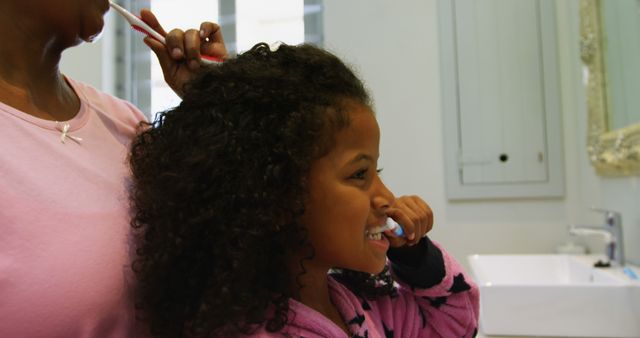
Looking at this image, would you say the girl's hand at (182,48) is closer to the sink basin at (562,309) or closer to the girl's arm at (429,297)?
Answer: the girl's arm at (429,297)

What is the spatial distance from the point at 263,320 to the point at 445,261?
325 millimetres

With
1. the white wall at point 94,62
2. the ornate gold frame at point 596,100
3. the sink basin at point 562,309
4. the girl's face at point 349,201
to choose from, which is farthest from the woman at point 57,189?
the white wall at point 94,62

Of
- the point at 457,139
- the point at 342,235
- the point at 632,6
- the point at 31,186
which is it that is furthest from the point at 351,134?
the point at 457,139

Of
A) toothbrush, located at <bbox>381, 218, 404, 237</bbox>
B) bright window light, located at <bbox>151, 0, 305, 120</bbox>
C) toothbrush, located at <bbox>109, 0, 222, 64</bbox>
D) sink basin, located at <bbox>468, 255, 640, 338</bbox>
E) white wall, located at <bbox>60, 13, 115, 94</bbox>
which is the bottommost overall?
sink basin, located at <bbox>468, 255, 640, 338</bbox>

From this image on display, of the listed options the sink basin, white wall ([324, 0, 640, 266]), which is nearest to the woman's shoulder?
the sink basin

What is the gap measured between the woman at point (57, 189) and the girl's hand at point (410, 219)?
36 centimetres

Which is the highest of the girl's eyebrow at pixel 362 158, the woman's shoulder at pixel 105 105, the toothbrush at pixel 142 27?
the toothbrush at pixel 142 27

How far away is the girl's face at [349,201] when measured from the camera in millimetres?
584

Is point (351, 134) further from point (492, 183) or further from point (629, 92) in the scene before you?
point (492, 183)

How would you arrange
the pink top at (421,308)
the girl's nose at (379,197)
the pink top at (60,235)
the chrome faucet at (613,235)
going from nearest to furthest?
the pink top at (60,235)
the girl's nose at (379,197)
the pink top at (421,308)
the chrome faucet at (613,235)

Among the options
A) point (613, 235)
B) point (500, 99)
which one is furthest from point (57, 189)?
point (500, 99)

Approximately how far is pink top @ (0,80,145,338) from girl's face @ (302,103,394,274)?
243 millimetres

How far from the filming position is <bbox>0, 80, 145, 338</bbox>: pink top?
499 millimetres

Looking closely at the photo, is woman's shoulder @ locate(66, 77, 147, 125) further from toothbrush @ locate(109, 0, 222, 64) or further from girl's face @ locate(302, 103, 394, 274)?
girl's face @ locate(302, 103, 394, 274)
